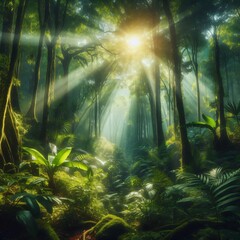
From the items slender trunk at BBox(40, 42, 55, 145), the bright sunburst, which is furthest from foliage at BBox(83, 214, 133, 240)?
the bright sunburst

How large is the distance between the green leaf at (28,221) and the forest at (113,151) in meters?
0.02

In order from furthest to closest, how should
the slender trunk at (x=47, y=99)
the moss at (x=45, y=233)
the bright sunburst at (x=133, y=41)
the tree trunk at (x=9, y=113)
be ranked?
the bright sunburst at (x=133, y=41), the slender trunk at (x=47, y=99), the tree trunk at (x=9, y=113), the moss at (x=45, y=233)

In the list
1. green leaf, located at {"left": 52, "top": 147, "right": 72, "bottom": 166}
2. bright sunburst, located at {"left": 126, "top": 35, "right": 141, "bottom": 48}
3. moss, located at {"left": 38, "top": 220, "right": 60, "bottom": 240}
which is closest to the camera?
moss, located at {"left": 38, "top": 220, "right": 60, "bottom": 240}

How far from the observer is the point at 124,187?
1268 centimetres

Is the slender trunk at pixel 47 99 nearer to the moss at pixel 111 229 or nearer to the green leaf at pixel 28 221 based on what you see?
the moss at pixel 111 229

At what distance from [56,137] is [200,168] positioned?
7102 mm

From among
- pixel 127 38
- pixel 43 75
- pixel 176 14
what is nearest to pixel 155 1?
pixel 176 14

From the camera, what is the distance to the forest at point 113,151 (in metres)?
4.65

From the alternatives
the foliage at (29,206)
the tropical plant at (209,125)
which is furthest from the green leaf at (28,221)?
the tropical plant at (209,125)

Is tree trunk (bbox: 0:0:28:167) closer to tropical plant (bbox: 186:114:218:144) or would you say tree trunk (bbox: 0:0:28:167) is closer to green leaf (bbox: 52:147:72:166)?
green leaf (bbox: 52:147:72:166)

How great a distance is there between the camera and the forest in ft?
15.3

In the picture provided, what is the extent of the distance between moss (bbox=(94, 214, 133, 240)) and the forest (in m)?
0.02

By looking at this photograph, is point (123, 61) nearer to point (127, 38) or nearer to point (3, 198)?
point (127, 38)

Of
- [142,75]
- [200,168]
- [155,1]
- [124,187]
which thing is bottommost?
[124,187]
